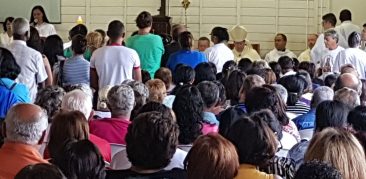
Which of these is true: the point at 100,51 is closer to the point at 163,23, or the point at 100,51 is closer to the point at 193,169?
the point at 193,169

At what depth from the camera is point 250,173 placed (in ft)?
10.2

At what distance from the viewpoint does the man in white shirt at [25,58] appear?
6141 mm

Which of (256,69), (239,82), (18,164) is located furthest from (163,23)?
(18,164)

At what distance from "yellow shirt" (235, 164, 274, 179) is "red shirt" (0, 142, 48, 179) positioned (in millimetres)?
868

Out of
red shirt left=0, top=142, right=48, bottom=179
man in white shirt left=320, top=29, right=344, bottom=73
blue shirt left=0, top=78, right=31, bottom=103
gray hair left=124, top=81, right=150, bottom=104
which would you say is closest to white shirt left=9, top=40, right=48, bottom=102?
blue shirt left=0, top=78, right=31, bottom=103

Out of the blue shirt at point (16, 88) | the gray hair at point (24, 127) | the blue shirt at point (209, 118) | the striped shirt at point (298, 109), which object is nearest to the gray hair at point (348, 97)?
the striped shirt at point (298, 109)

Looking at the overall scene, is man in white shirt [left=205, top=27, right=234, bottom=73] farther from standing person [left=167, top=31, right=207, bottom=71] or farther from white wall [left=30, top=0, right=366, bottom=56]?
white wall [left=30, top=0, right=366, bottom=56]

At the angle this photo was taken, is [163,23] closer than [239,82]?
No

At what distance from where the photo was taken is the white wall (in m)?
12.3

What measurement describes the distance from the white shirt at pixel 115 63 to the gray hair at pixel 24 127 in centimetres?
297

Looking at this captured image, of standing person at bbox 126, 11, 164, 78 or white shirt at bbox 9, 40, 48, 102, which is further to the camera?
standing person at bbox 126, 11, 164, 78

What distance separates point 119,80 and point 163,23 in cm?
474

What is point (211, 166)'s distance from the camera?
286 centimetres

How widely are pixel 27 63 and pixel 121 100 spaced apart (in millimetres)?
1851
